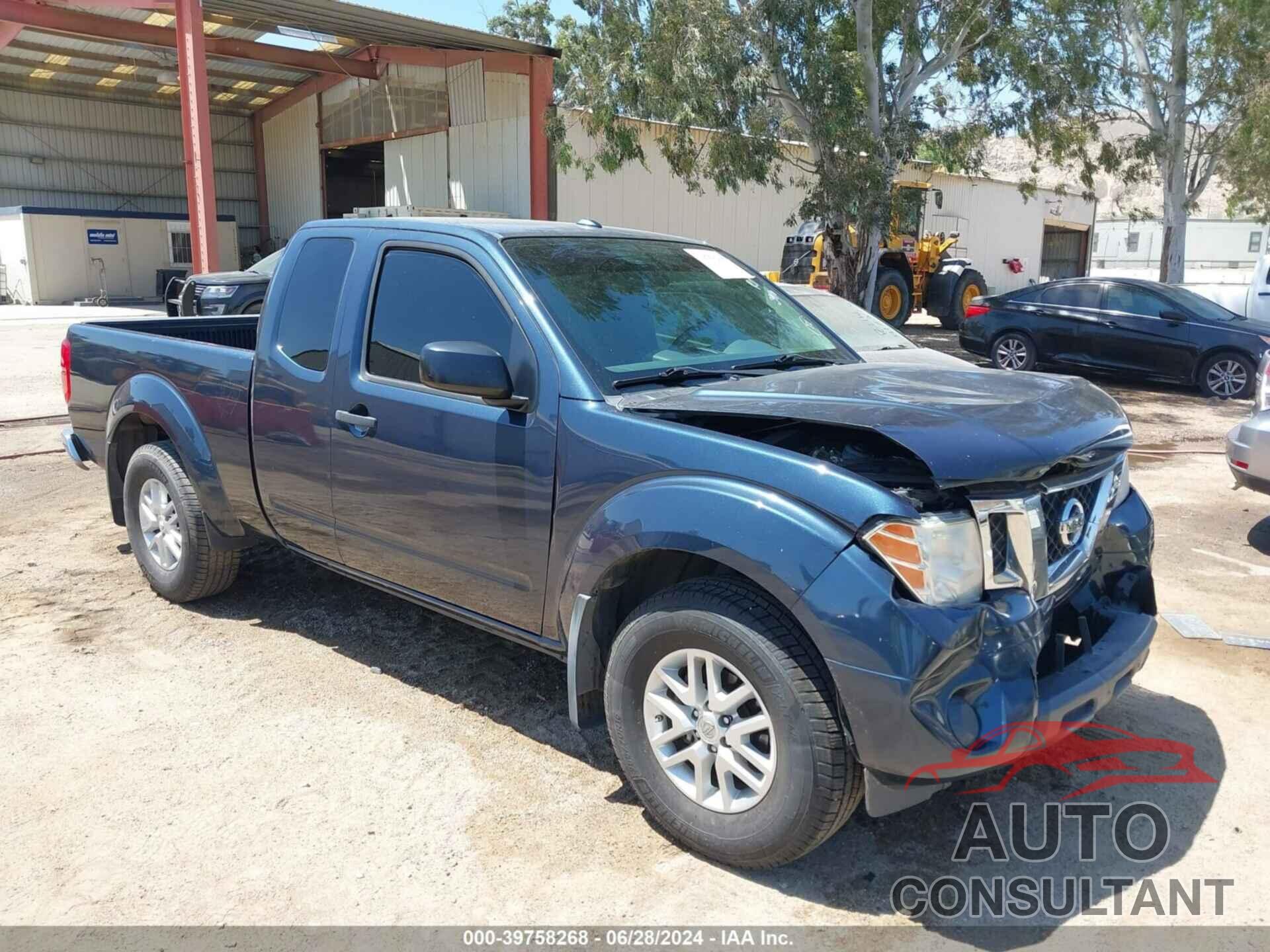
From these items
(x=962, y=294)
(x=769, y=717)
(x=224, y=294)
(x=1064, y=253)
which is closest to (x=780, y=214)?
(x=962, y=294)

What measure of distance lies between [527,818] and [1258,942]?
212cm

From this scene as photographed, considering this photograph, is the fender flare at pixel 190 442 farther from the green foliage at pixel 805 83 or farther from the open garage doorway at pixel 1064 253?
the open garage doorway at pixel 1064 253

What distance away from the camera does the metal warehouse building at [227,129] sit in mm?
20844

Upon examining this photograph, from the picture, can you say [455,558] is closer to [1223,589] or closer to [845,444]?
[845,444]

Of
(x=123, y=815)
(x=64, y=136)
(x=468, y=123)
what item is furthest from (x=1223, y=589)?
(x=64, y=136)

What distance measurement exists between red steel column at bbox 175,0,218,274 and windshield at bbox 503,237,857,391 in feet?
57.8

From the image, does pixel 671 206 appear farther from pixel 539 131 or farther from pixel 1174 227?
pixel 1174 227

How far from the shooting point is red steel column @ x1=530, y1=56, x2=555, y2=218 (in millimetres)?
21422

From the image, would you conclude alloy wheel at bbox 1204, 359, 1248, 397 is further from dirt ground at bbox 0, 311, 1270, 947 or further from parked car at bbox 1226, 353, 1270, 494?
dirt ground at bbox 0, 311, 1270, 947

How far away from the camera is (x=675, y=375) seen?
371 cm

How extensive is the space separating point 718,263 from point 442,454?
5.26 ft

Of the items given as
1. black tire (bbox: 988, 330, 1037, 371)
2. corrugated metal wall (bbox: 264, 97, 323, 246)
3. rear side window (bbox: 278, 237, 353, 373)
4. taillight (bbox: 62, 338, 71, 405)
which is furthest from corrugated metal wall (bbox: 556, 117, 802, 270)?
rear side window (bbox: 278, 237, 353, 373)

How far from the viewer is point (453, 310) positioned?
13.0ft

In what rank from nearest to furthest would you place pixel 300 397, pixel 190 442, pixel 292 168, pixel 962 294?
pixel 300 397 < pixel 190 442 < pixel 962 294 < pixel 292 168
